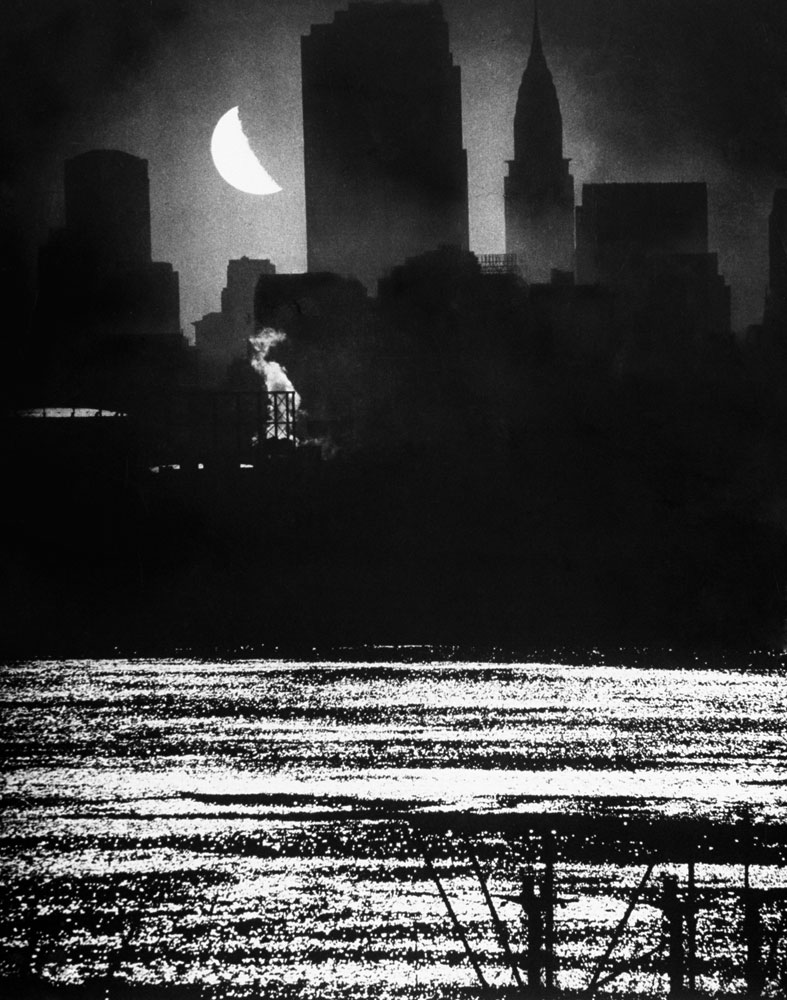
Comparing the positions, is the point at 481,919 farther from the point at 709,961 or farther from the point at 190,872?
the point at 190,872

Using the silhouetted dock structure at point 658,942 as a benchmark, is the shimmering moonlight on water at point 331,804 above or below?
below

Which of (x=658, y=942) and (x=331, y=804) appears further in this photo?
(x=331, y=804)

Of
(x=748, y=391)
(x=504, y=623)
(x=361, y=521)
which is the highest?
(x=748, y=391)

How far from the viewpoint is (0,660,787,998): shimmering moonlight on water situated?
4859cm

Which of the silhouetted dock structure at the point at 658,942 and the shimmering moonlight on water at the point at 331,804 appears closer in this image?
the silhouetted dock structure at the point at 658,942

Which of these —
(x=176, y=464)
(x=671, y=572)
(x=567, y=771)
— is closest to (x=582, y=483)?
(x=671, y=572)

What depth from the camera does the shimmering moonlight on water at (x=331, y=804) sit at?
48.6m

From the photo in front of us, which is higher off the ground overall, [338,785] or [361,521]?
[361,521]

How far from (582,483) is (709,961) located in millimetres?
148247

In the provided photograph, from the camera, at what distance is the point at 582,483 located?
635ft

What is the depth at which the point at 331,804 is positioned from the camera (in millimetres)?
83812

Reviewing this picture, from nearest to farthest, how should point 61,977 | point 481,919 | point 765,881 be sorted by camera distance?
point 61,977, point 481,919, point 765,881

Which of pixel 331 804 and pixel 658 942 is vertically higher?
pixel 658 942

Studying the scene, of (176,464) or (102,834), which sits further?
(176,464)
